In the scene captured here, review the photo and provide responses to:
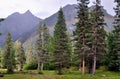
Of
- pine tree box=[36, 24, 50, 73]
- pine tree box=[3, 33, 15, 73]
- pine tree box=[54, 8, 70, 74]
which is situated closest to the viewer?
pine tree box=[54, 8, 70, 74]

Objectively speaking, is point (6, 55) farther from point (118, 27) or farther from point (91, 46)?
point (118, 27)

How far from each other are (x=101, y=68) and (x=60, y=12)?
75.5 ft

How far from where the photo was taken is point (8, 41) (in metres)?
98.8

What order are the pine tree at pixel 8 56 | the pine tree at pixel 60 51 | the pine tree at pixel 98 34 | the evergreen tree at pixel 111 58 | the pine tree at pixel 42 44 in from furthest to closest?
1. the pine tree at pixel 8 56
2. the pine tree at pixel 42 44
3. the evergreen tree at pixel 111 58
4. the pine tree at pixel 60 51
5. the pine tree at pixel 98 34

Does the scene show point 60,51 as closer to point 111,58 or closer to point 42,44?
point 42,44

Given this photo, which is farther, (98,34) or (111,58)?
(111,58)

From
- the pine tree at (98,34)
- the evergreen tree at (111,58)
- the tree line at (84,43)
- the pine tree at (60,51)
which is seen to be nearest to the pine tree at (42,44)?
the tree line at (84,43)

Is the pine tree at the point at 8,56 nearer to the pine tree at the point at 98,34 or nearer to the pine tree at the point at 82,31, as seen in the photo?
the pine tree at the point at 82,31

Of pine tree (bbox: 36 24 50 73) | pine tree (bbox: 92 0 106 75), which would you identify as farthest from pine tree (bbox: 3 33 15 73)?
pine tree (bbox: 92 0 106 75)

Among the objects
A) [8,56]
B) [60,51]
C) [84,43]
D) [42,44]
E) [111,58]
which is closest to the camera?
[84,43]

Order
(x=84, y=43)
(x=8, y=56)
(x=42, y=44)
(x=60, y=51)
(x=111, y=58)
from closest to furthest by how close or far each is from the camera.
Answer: (x=84, y=43), (x=60, y=51), (x=111, y=58), (x=42, y=44), (x=8, y=56)

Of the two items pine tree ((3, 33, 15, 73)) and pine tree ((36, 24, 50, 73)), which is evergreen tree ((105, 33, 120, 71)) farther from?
pine tree ((3, 33, 15, 73))

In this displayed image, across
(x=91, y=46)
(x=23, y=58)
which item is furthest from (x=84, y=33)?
(x=23, y=58)

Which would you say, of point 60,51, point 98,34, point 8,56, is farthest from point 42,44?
point 98,34
